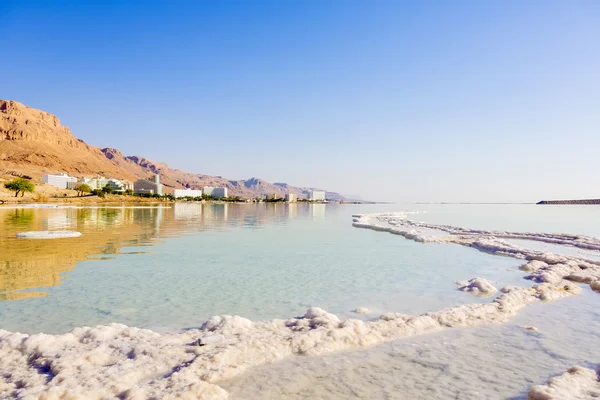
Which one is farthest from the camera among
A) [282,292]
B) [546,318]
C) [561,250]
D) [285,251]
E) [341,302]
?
[561,250]

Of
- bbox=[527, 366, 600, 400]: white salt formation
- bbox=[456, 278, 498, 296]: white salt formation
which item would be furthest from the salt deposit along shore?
bbox=[456, 278, 498, 296]: white salt formation

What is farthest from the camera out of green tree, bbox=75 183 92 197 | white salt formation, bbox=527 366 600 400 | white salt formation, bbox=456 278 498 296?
green tree, bbox=75 183 92 197

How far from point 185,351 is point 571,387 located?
7.12 metres

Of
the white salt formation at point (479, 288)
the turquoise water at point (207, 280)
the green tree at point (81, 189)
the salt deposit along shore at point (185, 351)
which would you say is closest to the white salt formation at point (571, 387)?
the salt deposit along shore at point (185, 351)

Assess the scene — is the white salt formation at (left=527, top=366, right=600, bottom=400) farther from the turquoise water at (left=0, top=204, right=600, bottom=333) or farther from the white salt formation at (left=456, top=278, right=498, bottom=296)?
the white salt formation at (left=456, top=278, right=498, bottom=296)

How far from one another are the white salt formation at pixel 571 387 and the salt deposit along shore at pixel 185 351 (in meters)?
0.03

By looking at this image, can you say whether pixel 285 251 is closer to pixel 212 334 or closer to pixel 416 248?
pixel 416 248

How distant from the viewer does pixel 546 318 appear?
33.3ft

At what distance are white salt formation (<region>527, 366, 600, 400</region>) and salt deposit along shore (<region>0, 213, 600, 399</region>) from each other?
0.03 metres

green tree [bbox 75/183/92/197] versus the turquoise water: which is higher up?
green tree [bbox 75/183/92/197]

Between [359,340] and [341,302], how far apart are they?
3581 millimetres

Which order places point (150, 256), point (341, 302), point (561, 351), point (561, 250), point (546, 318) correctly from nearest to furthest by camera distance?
point (561, 351)
point (546, 318)
point (341, 302)
point (150, 256)
point (561, 250)

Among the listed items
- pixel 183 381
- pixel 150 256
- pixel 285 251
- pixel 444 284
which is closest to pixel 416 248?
→ pixel 285 251

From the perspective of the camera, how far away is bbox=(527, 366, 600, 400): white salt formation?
229 inches
